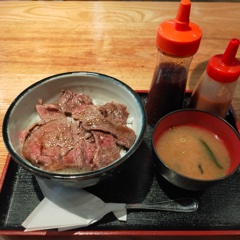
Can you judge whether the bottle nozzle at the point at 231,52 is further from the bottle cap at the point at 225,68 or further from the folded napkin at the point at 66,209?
the folded napkin at the point at 66,209

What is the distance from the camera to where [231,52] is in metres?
1.14

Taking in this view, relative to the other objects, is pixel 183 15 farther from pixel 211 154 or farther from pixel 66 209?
pixel 66 209

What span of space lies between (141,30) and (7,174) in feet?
4.92

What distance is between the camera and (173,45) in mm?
1113

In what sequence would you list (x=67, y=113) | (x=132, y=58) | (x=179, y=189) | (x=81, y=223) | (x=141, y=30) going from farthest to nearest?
(x=141, y=30) → (x=132, y=58) → (x=67, y=113) → (x=179, y=189) → (x=81, y=223)

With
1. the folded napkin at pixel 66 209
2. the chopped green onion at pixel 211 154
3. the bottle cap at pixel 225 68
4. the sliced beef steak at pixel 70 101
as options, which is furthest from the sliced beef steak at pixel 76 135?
the bottle cap at pixel 225 68

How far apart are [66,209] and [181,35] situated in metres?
0.87

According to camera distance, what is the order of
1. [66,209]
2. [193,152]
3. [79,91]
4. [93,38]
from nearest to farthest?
[66,209] → [193,152] → [79,91] → [93,38]

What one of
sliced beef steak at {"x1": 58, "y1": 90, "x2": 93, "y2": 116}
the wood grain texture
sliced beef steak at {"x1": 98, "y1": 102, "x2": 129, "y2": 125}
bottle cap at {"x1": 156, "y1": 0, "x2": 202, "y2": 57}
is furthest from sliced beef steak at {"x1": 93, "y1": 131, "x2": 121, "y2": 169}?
the wood grain texture

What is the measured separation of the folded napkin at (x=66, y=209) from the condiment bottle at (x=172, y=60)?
55cm

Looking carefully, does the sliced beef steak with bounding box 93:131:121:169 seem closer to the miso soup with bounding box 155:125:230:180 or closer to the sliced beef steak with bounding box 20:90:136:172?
the sliced beef steak with bounding box 20:90:136:172

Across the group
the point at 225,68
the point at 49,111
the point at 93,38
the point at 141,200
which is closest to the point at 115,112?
the point at 49,111

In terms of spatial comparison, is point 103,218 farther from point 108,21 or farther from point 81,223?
point 108,21

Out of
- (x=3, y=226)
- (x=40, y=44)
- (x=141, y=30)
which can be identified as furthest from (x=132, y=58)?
(x=3, y=226)
